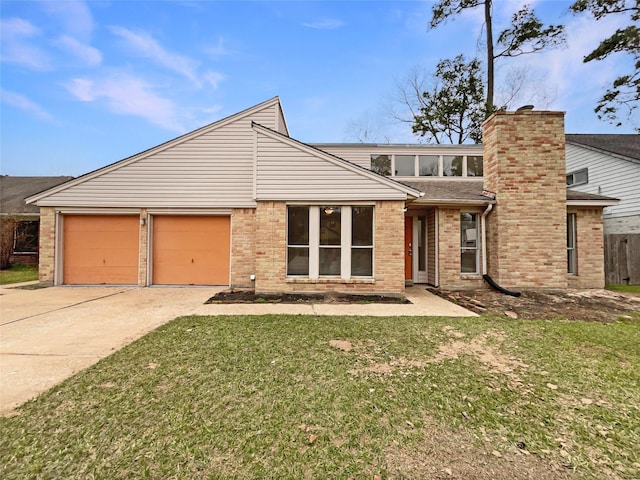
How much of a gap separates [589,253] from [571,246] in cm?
50

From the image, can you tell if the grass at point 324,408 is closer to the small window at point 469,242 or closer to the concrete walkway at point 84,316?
the concrete walkway at point 84,316

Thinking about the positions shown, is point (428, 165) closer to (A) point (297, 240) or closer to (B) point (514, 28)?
(A) point (297, 240)

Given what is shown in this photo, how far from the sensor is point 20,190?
17047 mm

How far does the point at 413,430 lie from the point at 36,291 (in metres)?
10.6

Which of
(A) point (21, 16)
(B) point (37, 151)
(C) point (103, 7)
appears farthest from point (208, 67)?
(B) point (37, 151)

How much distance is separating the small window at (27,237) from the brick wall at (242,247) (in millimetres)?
12045

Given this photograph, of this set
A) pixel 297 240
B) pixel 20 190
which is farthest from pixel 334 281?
pixel 20 190

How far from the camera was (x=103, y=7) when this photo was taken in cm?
971

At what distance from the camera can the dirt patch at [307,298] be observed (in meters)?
6.94

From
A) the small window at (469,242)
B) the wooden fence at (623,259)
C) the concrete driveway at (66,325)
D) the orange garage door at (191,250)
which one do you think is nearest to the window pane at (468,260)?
the small window at (469,242)

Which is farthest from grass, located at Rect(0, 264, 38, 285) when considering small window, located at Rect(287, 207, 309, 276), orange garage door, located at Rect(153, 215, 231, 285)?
small window, located at Rect(287, 207, 309, 276)

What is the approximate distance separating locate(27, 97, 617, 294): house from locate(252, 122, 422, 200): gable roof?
0.09 ft

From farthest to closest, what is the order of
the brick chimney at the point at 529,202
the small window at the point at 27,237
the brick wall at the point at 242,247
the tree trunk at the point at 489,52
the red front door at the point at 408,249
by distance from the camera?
the tree trunk at the point at 489,52 < the small window at the point at 27,237 < the red front door at the point at 408,249 < the brick wall at the point at 242,247 < the brick chimney at the point at 529,202

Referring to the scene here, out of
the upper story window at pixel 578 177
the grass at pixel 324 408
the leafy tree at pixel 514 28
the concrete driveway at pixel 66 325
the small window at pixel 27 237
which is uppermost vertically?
the leafy tree at pixel 514 28
